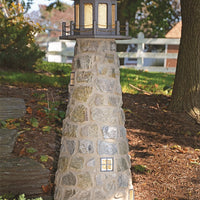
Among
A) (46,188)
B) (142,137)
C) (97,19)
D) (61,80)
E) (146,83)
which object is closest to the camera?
(97,19)

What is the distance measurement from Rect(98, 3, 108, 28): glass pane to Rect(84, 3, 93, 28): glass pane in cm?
10

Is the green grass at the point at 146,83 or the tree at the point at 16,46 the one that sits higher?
the tree at the point at 16,46

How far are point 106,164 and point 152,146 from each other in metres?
2.63

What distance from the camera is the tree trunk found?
7.16 m

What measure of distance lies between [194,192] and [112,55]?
285cm

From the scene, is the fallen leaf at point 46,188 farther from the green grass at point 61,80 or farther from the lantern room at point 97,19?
the green grass at point 61,80

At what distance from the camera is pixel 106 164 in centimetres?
405

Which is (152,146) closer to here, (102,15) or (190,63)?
(190,63)

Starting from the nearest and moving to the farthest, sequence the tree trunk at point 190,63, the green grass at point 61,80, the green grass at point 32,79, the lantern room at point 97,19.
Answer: the lantern room at point 97,19
the tree trunk at point 190,63
the green grass at point 32,79
the green grass at point 61,80

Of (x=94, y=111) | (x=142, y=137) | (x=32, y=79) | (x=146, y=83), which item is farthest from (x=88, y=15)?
(x=146, y=83)

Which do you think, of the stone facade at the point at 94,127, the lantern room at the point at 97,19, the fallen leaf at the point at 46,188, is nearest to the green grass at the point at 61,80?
the fallen leaf at the point at 46,188

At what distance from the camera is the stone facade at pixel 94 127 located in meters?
4.01

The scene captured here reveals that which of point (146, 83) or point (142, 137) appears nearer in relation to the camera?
point (142, 137)

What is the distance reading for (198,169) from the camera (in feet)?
19.6
